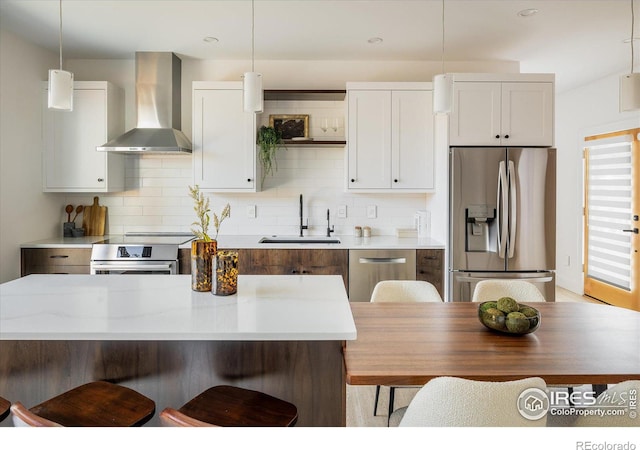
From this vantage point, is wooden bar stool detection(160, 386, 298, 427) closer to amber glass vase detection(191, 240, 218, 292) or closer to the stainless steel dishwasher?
amber glass vase detection(191, 240, 218, 292)

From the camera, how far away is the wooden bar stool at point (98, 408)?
1.46 meters

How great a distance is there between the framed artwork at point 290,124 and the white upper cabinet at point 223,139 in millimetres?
338

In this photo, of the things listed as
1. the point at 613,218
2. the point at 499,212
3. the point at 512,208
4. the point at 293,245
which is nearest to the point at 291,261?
the point at 293,245

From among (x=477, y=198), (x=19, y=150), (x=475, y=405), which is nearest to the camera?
(x=475, y=405)

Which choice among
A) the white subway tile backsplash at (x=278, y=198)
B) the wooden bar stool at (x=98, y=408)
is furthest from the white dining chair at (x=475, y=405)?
the white subway tile backsplash at (x=278, y=198)

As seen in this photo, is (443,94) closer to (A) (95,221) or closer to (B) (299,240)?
(B) (299,240)

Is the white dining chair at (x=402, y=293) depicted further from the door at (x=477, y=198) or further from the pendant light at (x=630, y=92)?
the pendant light at (x=630, y=92)

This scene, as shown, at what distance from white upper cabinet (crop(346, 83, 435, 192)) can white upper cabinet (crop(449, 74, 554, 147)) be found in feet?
1.18

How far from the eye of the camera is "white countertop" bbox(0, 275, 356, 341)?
4.80 feet

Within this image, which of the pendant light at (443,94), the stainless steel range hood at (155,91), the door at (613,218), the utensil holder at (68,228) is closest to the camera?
the pendant light at (443,94)

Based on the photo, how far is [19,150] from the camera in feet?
12.5

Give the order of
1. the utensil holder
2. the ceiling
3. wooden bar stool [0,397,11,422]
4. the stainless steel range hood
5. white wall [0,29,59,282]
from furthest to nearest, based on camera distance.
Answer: the utensil holder < the stainless steel range hood < white wall [0,29,59,282] < the ceiling < wooden bar stool [0,397,11,422]

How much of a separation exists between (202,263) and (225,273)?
0.14 metres

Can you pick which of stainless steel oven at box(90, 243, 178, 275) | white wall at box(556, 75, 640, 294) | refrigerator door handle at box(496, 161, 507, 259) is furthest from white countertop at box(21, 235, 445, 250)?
white wall at box(556, 75, 640, 294)
